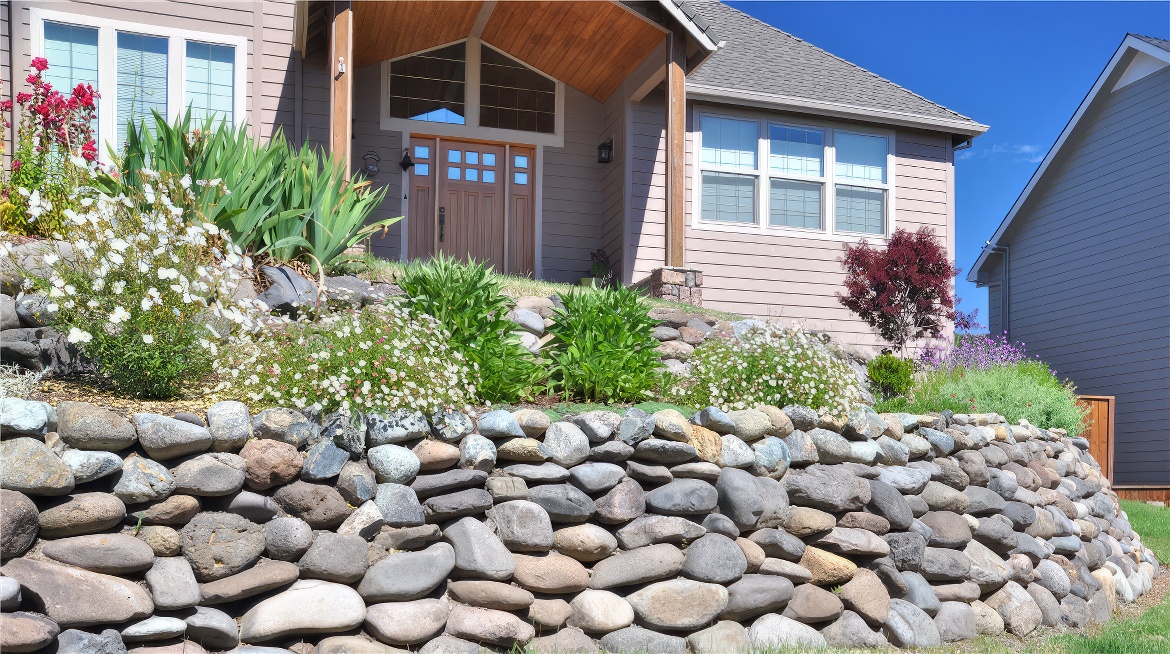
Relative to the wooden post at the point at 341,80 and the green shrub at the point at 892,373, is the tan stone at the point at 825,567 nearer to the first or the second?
the green shrub at the point at 892,373

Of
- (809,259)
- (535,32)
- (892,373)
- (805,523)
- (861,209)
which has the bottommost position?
(805,523)

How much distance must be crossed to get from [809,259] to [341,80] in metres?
6.43

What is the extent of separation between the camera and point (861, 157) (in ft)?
41.1

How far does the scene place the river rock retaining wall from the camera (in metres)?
4.08

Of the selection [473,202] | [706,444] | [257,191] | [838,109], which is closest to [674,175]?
[473,202]

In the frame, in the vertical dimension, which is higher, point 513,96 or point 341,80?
point 513,96

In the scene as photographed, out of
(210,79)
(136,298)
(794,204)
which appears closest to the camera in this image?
(136,298)

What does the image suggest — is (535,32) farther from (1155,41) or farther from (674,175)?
(1155,41)

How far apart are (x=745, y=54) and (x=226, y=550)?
1080 centimetres

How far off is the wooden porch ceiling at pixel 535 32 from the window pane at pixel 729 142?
4.40 ft

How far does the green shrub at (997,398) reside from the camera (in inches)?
325

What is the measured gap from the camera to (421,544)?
4793mm

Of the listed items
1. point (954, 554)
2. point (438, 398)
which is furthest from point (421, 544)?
point (954, 554)

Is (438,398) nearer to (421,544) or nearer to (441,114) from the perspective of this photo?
(421,544)
